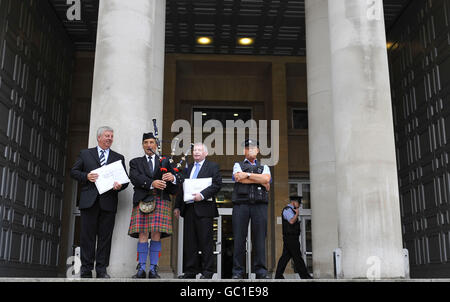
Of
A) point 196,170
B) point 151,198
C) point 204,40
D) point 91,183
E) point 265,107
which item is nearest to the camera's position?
point 91,183

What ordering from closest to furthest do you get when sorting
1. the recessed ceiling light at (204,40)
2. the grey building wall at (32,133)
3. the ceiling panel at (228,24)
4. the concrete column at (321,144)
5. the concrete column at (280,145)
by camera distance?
1. the concrete column at (321,144)
2. the grey building wall at (32,133)
3. the ceiling panel at (228,24)
4. the concrete column at (280,145)
5. the recessed ceiling light at (204,40)

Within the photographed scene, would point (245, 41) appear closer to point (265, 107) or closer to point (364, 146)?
point (265, 107)

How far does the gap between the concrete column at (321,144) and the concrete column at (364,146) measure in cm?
307

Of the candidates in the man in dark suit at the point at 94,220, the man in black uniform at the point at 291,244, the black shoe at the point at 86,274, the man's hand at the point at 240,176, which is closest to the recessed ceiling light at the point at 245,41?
the man in black uniform at the point at 291,244

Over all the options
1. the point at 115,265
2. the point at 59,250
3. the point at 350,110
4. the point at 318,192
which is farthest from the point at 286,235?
the point at 59,250

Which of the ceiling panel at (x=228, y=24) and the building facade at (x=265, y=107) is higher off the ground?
the ceiling panel at (x=228, y=24)

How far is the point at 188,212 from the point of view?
7.91 meters

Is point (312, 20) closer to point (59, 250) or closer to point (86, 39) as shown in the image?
point (86, 39)

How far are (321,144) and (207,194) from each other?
5.12m

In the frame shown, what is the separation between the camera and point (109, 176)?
748 cm

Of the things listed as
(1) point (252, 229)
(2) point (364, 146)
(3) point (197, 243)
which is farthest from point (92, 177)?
(2) point (364, 146)

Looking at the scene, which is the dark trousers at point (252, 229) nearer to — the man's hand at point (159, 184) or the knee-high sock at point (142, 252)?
the man's hand at point (159, 184)

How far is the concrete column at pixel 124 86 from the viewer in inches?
318

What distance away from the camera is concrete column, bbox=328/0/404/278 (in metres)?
7.93
